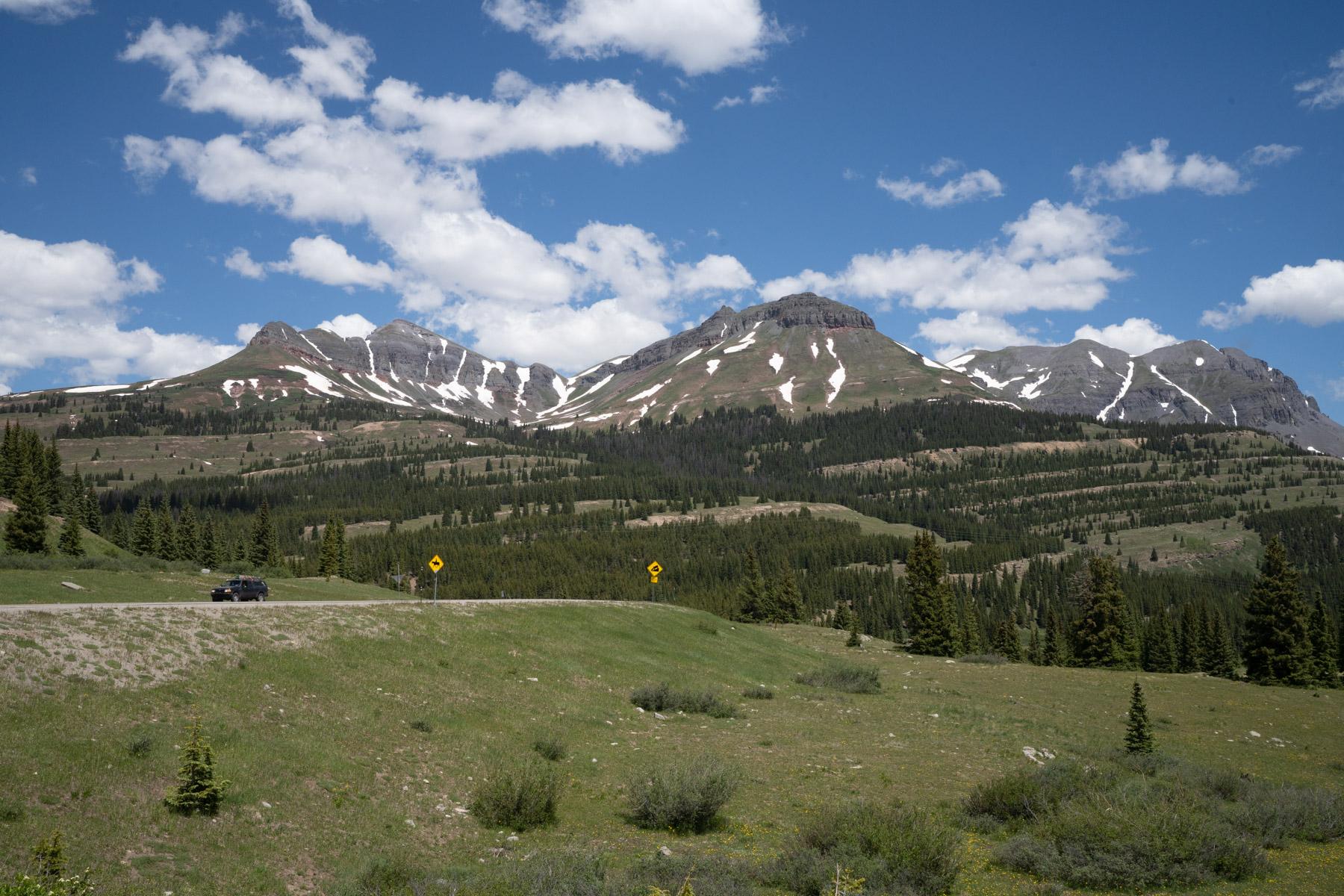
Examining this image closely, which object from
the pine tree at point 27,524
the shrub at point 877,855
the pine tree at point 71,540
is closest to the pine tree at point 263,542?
the pine tree at point 71,540

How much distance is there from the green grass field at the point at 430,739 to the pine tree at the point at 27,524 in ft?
162

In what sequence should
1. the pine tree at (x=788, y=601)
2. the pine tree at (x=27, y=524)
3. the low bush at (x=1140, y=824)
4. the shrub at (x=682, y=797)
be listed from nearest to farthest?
1. the low bush at (x=1140, y=824)
2. the shrub at (x=682, y=797)
3. the pine tree at (x=27, y=524)
4. the pine tree at (x=788, y=601)

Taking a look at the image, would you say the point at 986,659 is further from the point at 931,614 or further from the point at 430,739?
the point at 430,739

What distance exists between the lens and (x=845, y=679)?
4519 cm

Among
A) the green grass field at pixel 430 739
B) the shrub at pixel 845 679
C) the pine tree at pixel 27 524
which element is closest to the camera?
the green grass field at pixel 430 739

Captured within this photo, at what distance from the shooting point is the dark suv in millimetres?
42625

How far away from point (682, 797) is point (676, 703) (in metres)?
14.9

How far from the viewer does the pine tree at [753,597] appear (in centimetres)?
9731

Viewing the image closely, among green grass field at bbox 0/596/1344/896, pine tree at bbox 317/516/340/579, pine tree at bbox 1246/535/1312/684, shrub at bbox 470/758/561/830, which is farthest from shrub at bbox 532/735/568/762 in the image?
pine tree at bbox 317/516/340/579

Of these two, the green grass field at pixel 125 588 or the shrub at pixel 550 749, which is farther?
the green grass field at pixel 125 588

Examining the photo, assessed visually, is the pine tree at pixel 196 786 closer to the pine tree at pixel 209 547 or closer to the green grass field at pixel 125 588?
the green grass field at pixel 125 588

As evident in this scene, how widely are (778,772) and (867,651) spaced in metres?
45.9

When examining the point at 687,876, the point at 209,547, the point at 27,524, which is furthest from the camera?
the point at 209,547

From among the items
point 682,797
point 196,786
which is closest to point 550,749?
point 682,797
